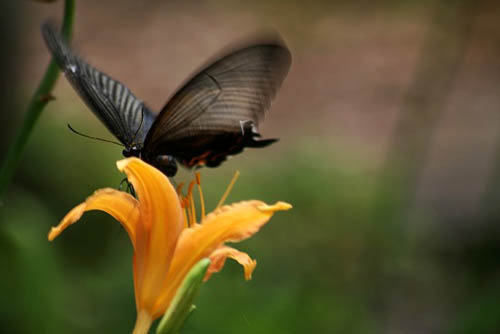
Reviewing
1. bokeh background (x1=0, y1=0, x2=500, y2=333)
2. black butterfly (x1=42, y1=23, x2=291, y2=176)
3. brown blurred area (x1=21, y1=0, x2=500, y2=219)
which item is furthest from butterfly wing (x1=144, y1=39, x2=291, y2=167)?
brown blurred area (x1=21, y1=0, x2=500, y2=219)

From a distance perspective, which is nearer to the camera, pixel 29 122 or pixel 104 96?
pixel 29 122

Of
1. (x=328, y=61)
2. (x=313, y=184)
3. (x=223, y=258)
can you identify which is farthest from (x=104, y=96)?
(x=328, y=61)

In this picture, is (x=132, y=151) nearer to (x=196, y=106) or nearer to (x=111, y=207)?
(x=196, y=106)

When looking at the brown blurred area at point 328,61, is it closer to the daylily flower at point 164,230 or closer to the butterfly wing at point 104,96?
the butterfly wing at point 104,96

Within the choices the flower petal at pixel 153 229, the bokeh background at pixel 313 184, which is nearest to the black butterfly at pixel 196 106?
the flower petal at pixel 153 229

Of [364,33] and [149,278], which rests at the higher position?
[149,278]

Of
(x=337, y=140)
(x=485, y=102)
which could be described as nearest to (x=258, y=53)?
(x=337, y=140)

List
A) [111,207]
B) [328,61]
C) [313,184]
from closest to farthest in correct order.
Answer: [111,207] → [313,184] → [328,61]

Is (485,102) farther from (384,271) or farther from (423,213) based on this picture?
(384,271)
